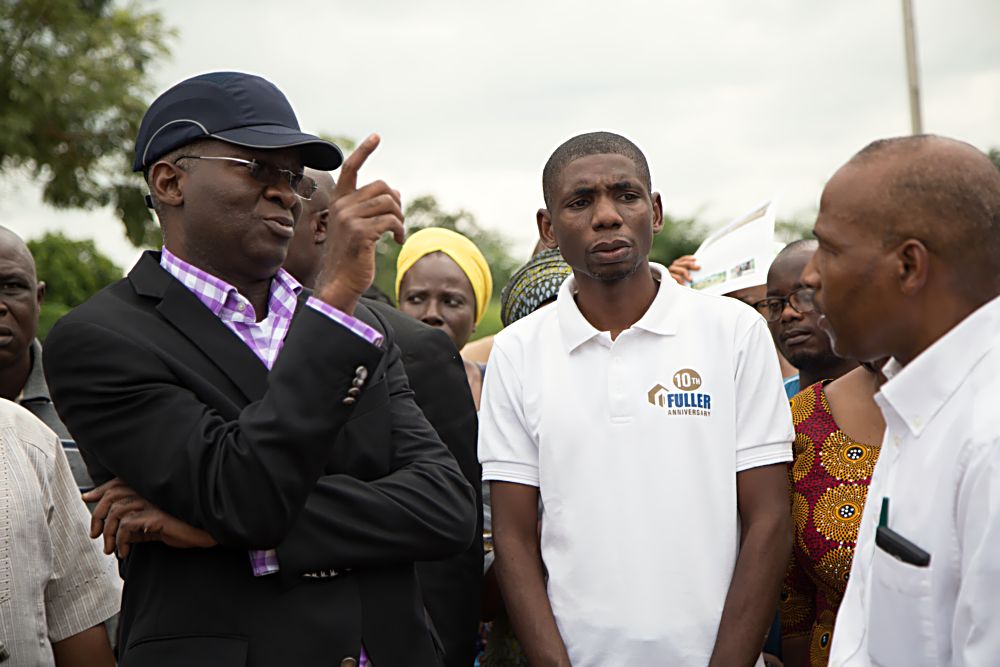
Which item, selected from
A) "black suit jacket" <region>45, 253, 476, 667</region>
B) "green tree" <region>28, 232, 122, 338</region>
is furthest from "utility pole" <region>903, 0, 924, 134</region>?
"black suit jacket" <region>45, 253, 476, 667</region>

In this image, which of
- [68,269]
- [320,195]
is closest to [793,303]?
[320,195]

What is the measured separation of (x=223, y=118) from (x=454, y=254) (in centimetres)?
309

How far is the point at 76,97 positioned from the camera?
18.8m

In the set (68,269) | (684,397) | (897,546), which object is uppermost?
(68,269)

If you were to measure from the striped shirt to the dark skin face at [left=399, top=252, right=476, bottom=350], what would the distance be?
2.62 meters

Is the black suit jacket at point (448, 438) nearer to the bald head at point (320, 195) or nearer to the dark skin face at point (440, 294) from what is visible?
the bald head at point (320, 195)

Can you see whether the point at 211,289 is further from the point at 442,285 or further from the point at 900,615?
the point at 442,285

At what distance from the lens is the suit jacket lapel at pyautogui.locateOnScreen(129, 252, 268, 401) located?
2.76 meters

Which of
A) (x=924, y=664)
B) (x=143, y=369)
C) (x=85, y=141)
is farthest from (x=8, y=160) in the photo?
(x=924, y=664)

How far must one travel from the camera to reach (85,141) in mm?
19422

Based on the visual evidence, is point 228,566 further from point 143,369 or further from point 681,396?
point 681,396

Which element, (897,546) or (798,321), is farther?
(798,321)

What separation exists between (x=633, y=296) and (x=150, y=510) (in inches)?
67.8

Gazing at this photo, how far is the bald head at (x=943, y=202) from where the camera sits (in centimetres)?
224
